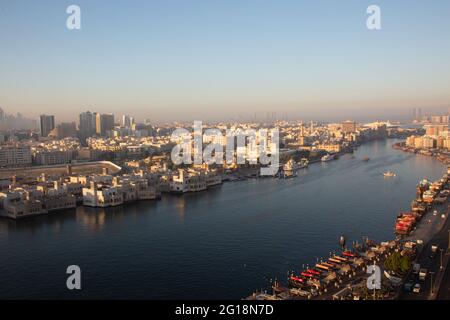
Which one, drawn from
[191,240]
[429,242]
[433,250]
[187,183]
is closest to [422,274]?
[433,250]

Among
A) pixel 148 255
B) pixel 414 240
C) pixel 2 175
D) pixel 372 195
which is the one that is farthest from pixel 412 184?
pixel 2 175

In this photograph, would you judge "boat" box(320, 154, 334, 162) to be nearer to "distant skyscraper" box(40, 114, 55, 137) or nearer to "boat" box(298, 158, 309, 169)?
"boat" box(298, 158, 309, 169)

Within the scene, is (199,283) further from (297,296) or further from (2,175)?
(2,175)

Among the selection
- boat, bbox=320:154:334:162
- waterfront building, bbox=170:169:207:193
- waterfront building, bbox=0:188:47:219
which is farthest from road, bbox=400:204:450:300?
boat, bbox=320:154:334:162

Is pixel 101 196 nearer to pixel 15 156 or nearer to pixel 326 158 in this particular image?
pixel 15 156

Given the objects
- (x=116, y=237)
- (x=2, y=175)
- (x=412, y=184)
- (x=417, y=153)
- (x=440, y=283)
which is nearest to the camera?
(x=440, y=283)

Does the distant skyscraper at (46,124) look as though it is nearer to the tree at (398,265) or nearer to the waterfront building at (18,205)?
the waterfront building at (18,205)
